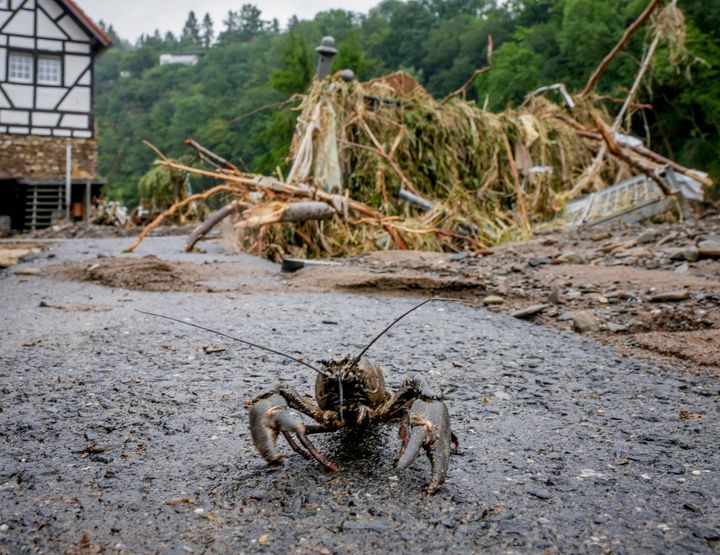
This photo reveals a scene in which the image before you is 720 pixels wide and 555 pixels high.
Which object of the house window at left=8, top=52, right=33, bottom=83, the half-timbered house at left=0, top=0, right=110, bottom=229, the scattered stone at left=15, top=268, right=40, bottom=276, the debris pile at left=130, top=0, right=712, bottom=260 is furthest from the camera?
the half-timbered house at left=0, top=0, right=110, bottom=229

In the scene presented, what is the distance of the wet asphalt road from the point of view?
1.91 m

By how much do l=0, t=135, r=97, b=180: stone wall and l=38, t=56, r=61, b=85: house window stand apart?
1881mm

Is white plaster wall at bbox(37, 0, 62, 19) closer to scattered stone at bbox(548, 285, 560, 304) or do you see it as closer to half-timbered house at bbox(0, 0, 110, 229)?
half-timbered house at bbox(0, 0, 110, 229)

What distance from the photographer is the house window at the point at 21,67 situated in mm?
21094

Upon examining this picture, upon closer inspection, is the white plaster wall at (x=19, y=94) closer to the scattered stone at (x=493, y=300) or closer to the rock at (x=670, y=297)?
the scattered stone at (x=493, y=300)

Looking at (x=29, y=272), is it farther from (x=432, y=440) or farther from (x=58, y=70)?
(x=58, y=70)

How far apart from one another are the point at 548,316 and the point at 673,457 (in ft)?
9.30

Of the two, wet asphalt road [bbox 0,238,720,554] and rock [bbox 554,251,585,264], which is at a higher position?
rock [bbox 554,251,585,264]

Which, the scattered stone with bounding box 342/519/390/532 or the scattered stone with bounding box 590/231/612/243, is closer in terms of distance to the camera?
the scattered stone with bounding box 342/519/390/532

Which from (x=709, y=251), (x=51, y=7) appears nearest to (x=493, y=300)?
(x=709, y=251)

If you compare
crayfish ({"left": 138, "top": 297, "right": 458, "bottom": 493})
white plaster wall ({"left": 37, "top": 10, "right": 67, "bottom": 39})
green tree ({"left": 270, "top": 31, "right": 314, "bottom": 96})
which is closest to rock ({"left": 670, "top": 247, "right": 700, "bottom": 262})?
crayfish ({"left": 138, "top": 297, "right": 458, "bottom": 493})

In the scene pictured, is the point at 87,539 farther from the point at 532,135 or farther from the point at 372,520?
the point at 532,135

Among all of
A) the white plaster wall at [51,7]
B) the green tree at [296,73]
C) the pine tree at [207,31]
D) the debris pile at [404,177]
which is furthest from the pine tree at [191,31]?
the debris pile at [404,177]

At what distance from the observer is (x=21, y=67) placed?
21234 mm
